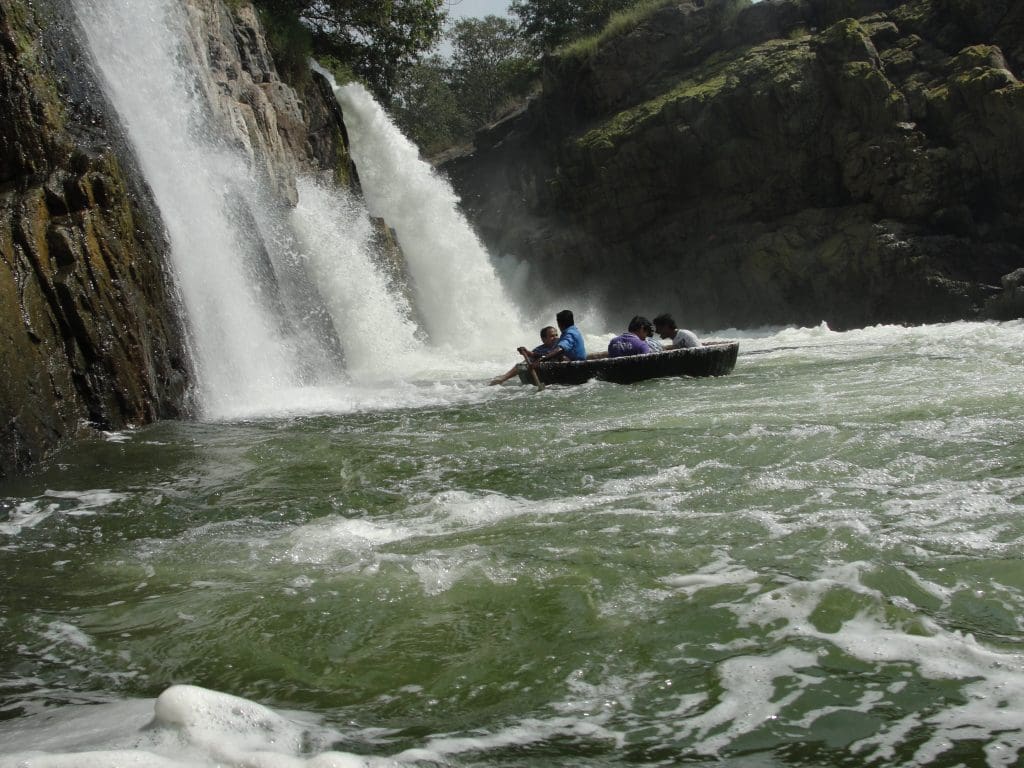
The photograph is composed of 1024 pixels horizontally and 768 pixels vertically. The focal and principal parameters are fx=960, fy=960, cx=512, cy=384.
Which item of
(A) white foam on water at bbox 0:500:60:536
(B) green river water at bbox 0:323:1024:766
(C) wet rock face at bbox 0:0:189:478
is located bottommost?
(B) green river water at bbox 0:323:1024:766

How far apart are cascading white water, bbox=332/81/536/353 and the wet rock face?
557 inches

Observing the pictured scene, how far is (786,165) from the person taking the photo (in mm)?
23203

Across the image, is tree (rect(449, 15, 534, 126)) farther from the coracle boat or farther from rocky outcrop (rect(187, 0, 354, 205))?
the coracle boat

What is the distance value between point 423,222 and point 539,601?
2132 cm

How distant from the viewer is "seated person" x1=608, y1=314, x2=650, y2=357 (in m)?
11.1

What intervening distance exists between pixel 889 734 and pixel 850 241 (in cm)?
2113

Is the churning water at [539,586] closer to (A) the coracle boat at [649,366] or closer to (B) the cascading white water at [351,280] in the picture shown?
(A) the coracle boat at [649,366]

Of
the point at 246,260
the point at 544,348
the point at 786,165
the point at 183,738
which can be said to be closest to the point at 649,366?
the point at 544,348

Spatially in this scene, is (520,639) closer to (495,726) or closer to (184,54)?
(495,726)

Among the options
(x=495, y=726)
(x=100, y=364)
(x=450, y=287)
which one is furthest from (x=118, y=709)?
(x=450, y=287)

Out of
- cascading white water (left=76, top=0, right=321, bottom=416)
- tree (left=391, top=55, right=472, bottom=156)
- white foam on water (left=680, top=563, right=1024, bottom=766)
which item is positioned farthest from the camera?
tree (left=391, top=55, right=472, bottom=156)

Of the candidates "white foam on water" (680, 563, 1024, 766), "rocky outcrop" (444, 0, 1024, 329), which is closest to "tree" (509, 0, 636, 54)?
"rocky outcrop" (444, 0, 1024, 329)

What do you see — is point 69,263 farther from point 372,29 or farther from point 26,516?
point 372,29

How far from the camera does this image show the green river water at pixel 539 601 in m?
2.42
